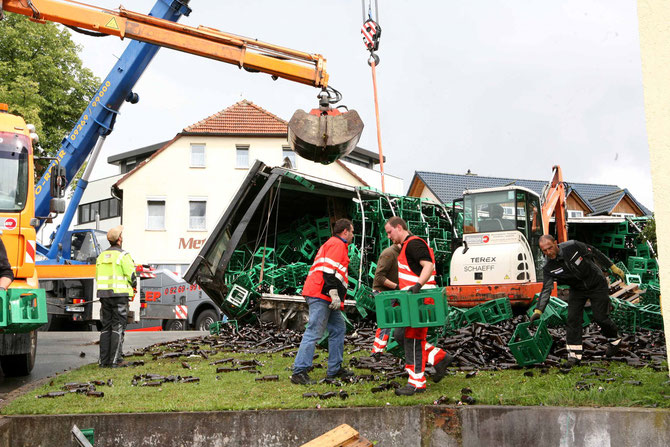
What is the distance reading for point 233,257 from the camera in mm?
14562

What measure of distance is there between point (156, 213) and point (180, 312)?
1760 cm

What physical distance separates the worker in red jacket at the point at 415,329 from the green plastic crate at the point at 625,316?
602cm

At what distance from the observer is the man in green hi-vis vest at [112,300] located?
9141 millimetres

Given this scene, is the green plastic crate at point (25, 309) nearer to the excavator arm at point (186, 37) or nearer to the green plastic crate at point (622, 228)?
the excavator arm at point (186, 37)

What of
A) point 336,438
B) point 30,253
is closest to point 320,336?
point 336,438

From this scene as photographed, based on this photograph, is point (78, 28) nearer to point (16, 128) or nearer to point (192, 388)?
point (16, 128)

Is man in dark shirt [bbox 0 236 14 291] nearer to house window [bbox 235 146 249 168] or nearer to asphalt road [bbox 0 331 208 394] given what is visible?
asphalt road [bbox 0 331 208 394]

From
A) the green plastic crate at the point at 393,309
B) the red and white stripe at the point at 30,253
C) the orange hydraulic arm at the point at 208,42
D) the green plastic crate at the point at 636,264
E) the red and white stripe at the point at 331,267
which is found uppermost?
the orange hydraulic arm at the point at 208,42

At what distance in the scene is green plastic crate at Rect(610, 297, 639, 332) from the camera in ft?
38.0

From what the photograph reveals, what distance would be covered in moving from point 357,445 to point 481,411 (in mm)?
1256

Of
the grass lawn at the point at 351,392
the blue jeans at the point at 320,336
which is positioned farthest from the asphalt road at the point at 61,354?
the blue jeans at the point at 320,336

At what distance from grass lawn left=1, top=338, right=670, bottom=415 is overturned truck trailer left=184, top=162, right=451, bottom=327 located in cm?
544

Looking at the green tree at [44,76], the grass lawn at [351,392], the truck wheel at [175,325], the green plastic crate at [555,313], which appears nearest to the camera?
the grass lawn at [351,392]

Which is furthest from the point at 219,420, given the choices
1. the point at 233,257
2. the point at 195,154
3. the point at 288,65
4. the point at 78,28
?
the point at 195,154
